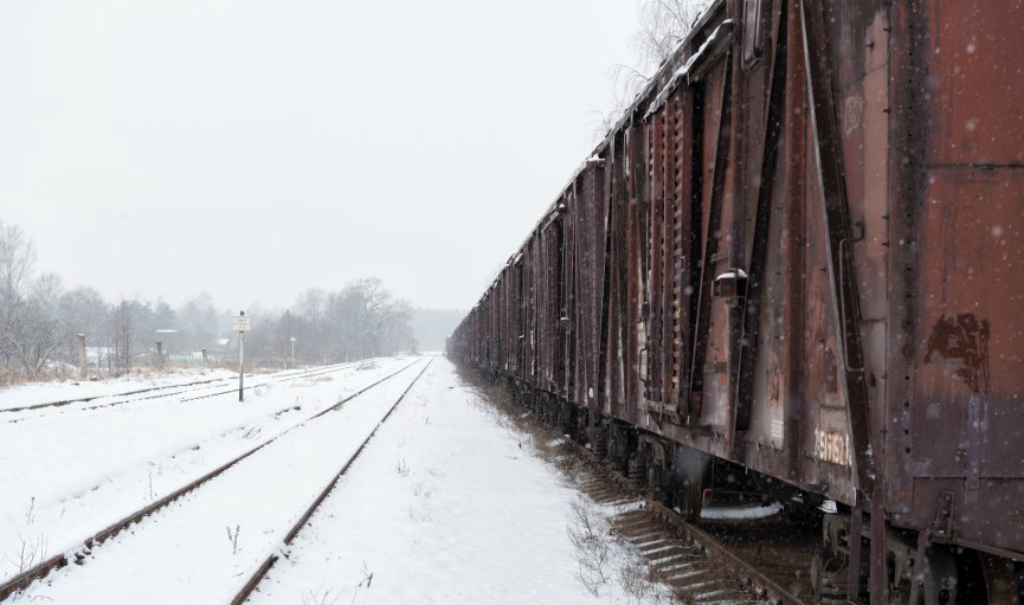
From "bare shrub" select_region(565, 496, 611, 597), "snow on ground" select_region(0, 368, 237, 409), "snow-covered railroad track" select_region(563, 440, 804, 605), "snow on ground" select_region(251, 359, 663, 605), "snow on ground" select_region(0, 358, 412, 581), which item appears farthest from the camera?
"snow on ground" select_region(0, 368, 237, 409)

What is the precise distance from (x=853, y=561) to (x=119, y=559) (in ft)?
19.3

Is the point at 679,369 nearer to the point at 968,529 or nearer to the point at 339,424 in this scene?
the point at 968,529

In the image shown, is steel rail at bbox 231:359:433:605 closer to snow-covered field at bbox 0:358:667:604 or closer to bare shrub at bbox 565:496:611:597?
snow-covered field at bbox 0:358:667:604

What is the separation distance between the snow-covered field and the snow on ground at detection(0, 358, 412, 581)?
1.7 inches

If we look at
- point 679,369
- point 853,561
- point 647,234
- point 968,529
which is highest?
point 647,234

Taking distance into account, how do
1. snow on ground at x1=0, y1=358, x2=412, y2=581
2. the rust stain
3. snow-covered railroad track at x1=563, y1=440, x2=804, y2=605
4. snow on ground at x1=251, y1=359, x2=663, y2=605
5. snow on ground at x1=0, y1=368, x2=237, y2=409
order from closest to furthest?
the rust stain
snow-covered railroad track at x1=563, y1=440, x2=804, y2=605
snow on ground at x1=251, y1=359, x2=663, y2=605
snow on ground at x1=0, y1=358, x2=412, y2=581
snow on ground at x1=0, y1=368, x2=237, y2=409

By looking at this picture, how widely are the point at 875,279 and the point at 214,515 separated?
750cm

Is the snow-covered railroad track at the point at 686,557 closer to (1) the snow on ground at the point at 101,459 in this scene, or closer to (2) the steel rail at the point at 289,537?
(2) the steel rail at the point at 289,537

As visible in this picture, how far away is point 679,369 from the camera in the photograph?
5543 millimetres

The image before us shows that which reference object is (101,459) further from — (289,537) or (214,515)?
(289,537)

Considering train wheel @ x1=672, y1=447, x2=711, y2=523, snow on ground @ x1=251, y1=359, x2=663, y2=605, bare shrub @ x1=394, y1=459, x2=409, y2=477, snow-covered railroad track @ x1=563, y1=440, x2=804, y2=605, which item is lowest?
snow on ground @ x1=251, y1=359, x2=663, y2=605

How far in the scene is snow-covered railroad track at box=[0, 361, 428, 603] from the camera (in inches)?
228

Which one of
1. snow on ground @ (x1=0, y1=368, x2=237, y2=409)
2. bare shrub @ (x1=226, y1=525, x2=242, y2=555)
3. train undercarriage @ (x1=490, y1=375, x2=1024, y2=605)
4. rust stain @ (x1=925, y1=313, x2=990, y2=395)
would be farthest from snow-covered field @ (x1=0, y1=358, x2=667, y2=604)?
snow on ground @ (x1=0, y1=368, x2=237, y2=409)

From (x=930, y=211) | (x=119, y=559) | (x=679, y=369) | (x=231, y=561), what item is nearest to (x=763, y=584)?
(x=679, y=369)
